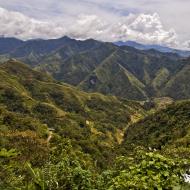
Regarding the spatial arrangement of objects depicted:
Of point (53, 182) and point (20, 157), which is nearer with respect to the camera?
point (53, 182)

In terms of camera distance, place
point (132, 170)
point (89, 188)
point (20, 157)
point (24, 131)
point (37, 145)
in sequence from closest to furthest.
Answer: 1. point (132, 170)
2. point (89, 188)
3. point (20, 157)
4. point (37, 145)
5. point (24, 131)

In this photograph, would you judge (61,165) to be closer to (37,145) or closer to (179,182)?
(179,182)

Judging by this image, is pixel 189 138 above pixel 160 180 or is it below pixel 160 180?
below

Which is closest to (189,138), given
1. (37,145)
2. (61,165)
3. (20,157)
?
(37,145)

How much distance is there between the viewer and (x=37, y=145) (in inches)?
6304

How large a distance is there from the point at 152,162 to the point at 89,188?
398 centimetres

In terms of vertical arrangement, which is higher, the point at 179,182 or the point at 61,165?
the point at 179,182

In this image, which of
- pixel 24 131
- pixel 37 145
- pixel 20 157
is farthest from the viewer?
pixel 24 131

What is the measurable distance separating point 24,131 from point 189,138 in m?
82.0

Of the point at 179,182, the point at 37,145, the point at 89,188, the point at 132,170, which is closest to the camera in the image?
the point at 179,182

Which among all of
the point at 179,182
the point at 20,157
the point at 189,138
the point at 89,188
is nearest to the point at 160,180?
the point at 179,182

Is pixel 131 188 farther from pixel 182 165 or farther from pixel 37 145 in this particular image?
pixel 37 145

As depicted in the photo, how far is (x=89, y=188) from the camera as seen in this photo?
1803 centimetres

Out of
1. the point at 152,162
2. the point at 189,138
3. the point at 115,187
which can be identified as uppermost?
the point at 152,162
